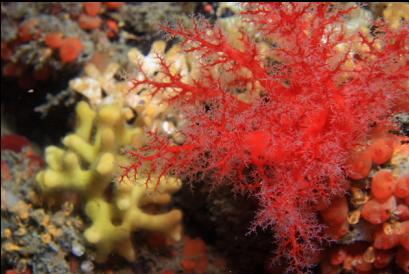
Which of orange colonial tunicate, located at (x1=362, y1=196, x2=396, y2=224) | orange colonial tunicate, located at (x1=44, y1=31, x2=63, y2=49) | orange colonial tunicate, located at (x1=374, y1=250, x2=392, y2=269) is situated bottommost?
orange colonial tunicate, located at (x1=374, y1=250, x2=392, y2=269)

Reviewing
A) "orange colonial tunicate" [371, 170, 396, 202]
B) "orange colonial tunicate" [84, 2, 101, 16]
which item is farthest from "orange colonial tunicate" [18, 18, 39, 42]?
"orange colonial tunicate" [371, 170, 396, 202]

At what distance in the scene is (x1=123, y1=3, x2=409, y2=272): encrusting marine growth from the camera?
226 cm

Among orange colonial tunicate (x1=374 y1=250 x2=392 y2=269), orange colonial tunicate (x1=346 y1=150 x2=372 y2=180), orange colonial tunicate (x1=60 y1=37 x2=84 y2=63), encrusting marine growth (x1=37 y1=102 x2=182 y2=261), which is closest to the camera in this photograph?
orange colonial tunicate (x1=346 y1=150 x2=372 y2=180)

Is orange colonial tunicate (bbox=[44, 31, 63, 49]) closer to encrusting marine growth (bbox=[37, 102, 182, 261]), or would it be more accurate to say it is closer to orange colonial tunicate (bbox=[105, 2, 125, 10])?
orange colonial tunicate (bbox=[105, 2, 125, 10])

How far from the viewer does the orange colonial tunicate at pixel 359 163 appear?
2369 mm

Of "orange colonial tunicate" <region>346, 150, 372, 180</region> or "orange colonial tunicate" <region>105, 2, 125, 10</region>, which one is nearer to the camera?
"orange colonial tunicate" <region>346, 150, 372, 180</region>

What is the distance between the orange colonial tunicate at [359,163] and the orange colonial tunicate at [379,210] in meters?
0.22

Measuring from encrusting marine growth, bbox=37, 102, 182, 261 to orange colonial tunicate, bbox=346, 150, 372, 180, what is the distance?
3.96 ft

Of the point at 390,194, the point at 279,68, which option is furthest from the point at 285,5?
the point at 390,194

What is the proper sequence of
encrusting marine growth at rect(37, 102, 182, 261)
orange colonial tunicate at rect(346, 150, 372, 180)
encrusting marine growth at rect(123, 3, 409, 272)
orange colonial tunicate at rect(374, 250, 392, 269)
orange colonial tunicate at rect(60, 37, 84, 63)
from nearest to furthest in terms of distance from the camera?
1. encrusting marine growth at rect(123, 3, 409, 272)
2. orange colonial tunicate at rect(346, 150, 372, 180)
3. orange colonial tunicate at rect(374, 250, 392, 269)
4. encrusting marine growth at rect(37, 102, 182, 261)
5. orange colonial tunicate at rect(60, 37, 84, 63)

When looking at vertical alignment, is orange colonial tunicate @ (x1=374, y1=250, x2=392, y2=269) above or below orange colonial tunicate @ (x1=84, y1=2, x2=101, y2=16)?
below

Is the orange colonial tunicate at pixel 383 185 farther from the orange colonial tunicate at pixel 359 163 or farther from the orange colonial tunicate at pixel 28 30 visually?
the orange colonial tunicate at pixel 28 30

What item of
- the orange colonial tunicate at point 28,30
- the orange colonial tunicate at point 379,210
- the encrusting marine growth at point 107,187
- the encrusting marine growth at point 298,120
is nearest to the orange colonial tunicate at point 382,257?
the orange colonial tunicate at point 379,210

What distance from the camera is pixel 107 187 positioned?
323cm
